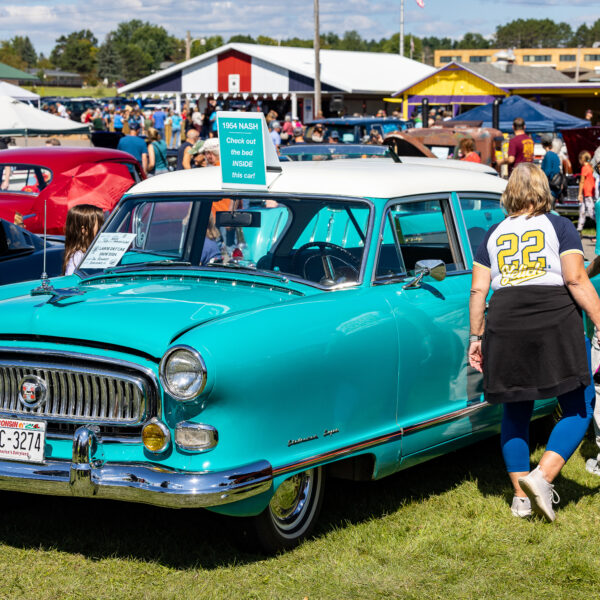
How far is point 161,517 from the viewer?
16.6ft

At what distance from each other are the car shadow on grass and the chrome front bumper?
1.41 ft

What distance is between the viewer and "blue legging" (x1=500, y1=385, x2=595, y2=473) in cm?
495

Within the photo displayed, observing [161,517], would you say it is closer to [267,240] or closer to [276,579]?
[276,579]

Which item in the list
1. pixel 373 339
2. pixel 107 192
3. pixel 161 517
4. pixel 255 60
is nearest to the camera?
pixel 373 339

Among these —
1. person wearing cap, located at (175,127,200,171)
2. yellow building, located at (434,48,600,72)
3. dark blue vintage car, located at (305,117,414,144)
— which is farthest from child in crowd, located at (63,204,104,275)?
yellow building, located at (434,48,600,72)

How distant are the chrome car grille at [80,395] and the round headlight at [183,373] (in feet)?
0.43

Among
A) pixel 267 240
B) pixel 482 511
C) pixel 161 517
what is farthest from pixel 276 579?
pixel 267 240

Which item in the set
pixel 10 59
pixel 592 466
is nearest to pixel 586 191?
pixel 592 466

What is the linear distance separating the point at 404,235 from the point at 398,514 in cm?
142

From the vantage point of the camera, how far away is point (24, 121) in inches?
686

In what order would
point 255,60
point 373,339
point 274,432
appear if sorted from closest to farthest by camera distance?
point 274,432, point 373,339, point 255,60

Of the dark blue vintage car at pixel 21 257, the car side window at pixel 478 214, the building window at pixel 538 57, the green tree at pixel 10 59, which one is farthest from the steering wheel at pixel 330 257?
the green tree at pixel 10 59

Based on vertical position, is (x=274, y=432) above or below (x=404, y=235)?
below

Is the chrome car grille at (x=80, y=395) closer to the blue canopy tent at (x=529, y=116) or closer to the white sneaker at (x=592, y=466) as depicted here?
the white sneaker at (x=592, y=466)
